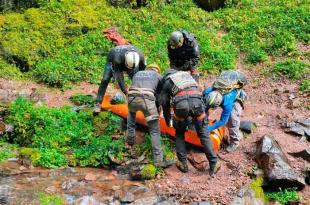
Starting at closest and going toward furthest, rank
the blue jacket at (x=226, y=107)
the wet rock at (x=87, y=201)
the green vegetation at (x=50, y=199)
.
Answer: the green vegetation at (x=50, y=199) → the wet rock at (x=87, y=201) → the blue jacket at (x=226, y=107)

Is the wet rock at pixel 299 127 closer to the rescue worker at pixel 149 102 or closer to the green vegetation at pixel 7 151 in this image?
the rescue worker at pixel 149 102

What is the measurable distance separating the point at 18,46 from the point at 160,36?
396cm

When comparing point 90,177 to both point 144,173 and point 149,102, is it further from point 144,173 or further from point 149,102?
point 149,102

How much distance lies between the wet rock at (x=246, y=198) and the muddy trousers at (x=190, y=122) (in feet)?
2.17

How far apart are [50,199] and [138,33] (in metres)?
7.57

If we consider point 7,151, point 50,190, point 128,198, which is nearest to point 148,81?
point 128,198

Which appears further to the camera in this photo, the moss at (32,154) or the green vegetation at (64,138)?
the green vegetation at (64,138)

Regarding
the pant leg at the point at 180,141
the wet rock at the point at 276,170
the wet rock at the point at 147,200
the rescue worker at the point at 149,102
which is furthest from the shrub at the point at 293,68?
the wet rock at the point at 147,200

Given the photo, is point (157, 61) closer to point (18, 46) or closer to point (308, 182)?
point (18, 46)

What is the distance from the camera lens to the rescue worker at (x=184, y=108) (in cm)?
763

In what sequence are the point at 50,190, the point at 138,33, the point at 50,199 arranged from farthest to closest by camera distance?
the point at 138,33 → the point at 50,190 → the point at 50,199

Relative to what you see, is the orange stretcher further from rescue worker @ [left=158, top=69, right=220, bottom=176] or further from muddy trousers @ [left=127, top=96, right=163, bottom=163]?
muddy trousers @ [left=127, top=96, right=163, bottom=163]

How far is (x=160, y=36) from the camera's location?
13695 millimetres

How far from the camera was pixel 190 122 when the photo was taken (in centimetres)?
794
